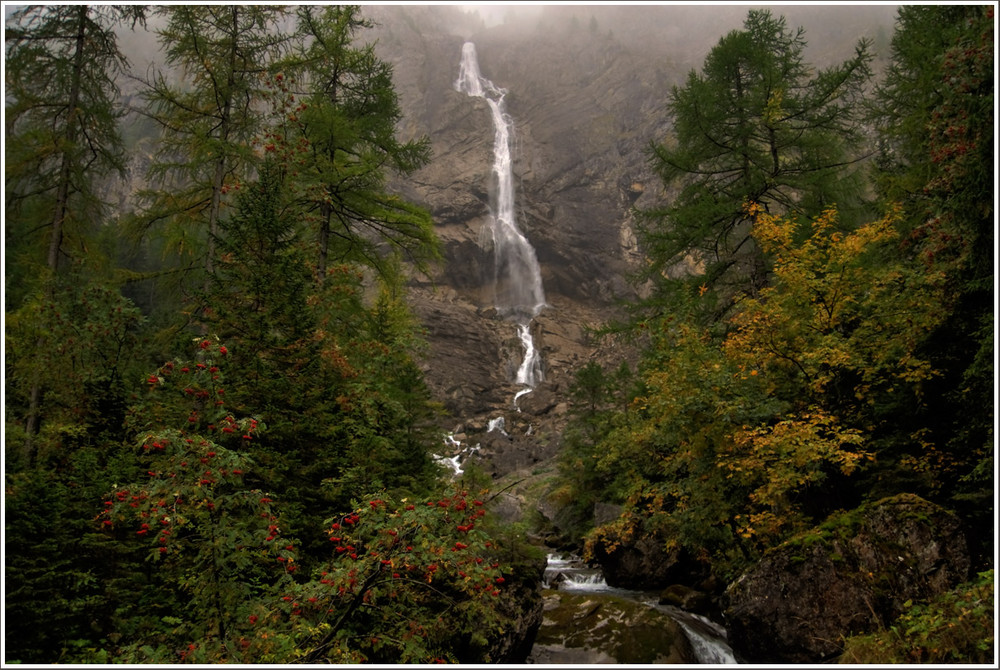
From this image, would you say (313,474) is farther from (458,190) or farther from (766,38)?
(458,190)

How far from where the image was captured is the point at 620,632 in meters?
9.65

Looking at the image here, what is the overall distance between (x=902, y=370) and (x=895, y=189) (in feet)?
15.5

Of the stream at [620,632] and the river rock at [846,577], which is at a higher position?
the river rock at [846,577]

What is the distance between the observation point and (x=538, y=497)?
26.4 m

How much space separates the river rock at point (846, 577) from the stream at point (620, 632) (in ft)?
5.01

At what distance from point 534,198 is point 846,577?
6168 centimetres

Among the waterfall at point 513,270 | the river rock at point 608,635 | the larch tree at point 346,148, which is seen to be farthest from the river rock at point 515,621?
the waterfall at point 513,270

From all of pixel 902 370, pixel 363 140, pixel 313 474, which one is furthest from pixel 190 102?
pixel 902 370

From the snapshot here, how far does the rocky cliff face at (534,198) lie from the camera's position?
4769 cm

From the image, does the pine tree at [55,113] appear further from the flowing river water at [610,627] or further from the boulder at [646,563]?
the boulder at [646,563]

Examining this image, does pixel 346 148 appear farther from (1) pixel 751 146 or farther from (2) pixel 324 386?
(1) pixel 751 146

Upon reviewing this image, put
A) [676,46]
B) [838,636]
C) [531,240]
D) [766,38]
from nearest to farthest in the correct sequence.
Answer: [838,636] < [766,38] < [531,240] < [676,46]

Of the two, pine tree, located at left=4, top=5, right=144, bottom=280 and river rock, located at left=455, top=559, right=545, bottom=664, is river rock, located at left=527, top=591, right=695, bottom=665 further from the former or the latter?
pine tree, located at left=4, top=5, right=144, bottom=280

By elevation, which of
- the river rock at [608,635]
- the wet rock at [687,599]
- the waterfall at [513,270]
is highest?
the waterfall at [513,270]
